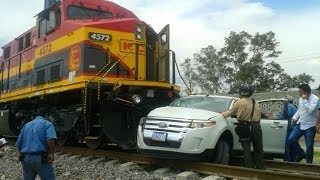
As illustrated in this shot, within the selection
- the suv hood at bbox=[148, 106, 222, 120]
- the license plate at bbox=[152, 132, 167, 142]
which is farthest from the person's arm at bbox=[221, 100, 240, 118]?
the license plate at bbox=[152, 132, 167, 142]

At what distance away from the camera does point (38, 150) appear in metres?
6.46

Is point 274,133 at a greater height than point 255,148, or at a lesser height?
Result: greater

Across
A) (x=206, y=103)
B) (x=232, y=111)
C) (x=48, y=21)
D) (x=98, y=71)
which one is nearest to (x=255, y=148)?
(x=232, y=111)

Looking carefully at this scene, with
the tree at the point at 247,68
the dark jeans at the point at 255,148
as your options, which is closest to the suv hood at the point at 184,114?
the dark jeans at the point at 255,148

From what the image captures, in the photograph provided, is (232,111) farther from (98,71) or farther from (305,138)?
(98,71)

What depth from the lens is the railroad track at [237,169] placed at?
7129 mm

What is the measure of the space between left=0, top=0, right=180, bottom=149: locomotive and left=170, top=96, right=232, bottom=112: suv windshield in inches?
51.6

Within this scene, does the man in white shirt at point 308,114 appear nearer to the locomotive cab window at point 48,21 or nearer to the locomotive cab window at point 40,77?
the locomotive cab window at point 48,21

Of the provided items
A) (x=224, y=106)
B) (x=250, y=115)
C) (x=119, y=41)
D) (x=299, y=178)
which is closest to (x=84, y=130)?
(x=119, y=41)

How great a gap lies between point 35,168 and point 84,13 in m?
6.32

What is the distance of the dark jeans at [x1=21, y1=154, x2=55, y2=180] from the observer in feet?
21.2

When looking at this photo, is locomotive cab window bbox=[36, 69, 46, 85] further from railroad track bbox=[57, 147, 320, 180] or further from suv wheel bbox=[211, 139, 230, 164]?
→ suv wheel bbox=[211, 139, 230, 164]

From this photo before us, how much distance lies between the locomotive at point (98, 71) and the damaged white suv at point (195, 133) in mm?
1897

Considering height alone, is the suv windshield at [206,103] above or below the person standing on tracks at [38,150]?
above
